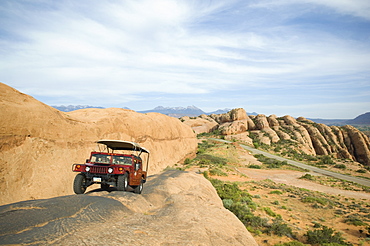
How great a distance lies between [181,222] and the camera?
23.2ft

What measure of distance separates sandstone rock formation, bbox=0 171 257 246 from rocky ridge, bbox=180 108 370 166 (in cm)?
6279

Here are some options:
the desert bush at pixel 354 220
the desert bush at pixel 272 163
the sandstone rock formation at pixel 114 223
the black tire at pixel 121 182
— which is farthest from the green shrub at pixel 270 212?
the desert bush at pixel 272 163

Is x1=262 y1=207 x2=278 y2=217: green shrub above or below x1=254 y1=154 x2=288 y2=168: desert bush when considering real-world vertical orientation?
above

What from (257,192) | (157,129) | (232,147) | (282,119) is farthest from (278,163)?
(282,119)

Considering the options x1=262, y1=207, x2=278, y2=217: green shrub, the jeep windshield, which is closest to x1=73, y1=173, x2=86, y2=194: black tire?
the jeep windshield

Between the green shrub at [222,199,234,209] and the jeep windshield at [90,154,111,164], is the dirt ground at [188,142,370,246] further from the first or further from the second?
the jeep windshield at [90,154,111,164]

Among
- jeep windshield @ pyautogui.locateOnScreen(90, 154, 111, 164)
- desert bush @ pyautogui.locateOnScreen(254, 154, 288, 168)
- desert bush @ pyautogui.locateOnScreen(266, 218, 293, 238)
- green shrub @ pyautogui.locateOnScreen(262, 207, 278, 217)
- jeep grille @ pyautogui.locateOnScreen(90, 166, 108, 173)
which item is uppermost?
jeep windshield @ pyautogui.locateOnScreen(90, 154, 111, 164)

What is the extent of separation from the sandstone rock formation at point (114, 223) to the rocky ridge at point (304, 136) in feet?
206

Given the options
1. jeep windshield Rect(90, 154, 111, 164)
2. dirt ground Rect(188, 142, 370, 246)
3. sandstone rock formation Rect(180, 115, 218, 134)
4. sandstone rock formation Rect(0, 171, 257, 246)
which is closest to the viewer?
sandstone rock formation Rect(0, 171, 257, 246)

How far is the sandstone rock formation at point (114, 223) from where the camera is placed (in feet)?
15.6

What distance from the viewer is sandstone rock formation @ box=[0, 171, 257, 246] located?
15.6 ft

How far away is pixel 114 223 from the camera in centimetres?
606

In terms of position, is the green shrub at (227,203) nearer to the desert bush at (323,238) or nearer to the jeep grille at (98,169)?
the desert bush at (323,238)

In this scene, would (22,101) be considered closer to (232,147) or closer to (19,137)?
(19,137)
